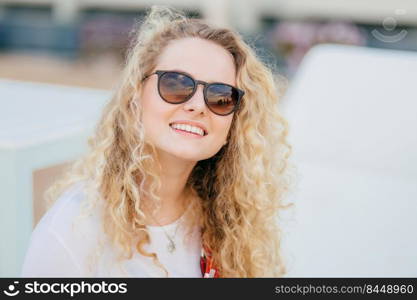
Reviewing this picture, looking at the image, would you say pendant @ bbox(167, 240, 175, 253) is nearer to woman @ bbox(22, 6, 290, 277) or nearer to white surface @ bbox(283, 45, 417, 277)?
woman @ bbox(22, 6, 290, 277)

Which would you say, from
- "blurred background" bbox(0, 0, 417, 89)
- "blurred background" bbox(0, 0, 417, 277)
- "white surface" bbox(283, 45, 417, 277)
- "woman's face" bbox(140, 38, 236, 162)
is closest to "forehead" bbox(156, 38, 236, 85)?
"woman's face" bbox(140, 38, 236, 162)

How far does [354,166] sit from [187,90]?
1328 millimetres

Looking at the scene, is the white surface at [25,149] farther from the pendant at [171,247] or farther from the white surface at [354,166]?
the white surface at [354,166]

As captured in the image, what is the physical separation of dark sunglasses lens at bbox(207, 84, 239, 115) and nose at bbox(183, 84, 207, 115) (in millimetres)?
19

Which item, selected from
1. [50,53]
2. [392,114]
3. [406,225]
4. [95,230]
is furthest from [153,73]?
[50,53]

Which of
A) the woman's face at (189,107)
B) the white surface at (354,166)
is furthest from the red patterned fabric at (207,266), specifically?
the white surface at (354,166)

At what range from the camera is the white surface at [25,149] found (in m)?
2.19

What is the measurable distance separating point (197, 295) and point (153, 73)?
2.10 ft

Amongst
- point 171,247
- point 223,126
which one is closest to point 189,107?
point 223,126

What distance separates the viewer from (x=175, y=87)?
5.25 feet

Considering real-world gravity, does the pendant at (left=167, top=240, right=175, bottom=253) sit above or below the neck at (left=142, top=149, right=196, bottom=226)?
below

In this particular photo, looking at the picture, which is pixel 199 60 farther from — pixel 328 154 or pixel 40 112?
pixel 40 112

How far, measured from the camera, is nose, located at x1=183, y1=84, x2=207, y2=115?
162cm

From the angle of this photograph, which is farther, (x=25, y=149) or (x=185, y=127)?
(x=25, y=149)
